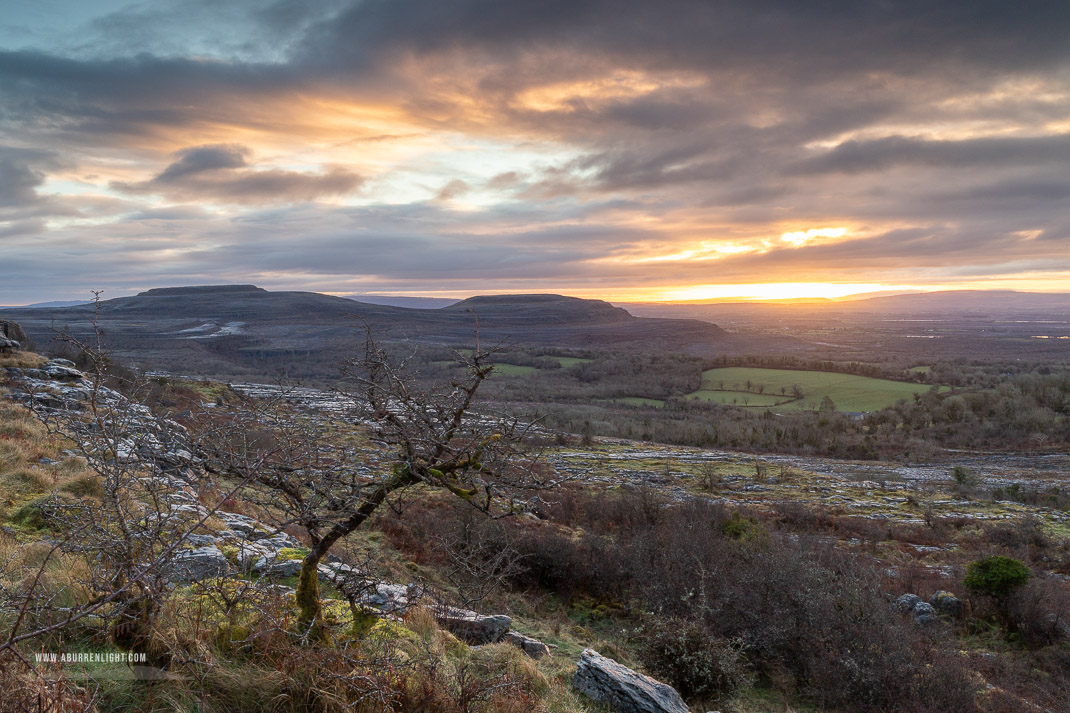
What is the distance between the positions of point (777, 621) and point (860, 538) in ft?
36.3

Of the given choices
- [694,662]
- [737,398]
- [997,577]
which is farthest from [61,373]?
[737,398]

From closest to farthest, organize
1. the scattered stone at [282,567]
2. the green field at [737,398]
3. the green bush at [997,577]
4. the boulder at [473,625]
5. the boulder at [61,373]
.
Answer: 1. the scattered stone at [282,567]
2. the boulder at [473,625]
3. the green bush at [997,577]
4. the boulder at [61,373]
5. the green field at [737,398]

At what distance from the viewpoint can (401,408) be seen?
451 cm

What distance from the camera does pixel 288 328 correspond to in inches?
5212

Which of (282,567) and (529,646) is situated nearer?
(282,567)

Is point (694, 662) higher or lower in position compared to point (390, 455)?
lower

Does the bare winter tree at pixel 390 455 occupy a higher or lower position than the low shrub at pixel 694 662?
higher

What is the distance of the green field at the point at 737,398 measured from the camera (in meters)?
68.4

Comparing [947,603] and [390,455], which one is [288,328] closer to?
[947,603]

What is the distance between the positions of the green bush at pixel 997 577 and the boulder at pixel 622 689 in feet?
31.9

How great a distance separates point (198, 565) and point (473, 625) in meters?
3.53

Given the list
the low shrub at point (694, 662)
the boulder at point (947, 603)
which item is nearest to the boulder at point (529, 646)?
the low shrub at point (694, 662)

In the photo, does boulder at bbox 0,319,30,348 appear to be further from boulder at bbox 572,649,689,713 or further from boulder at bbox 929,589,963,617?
boulder at bbox 929,589,963,617

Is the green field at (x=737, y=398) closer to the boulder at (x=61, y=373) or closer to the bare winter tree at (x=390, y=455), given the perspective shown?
the boulder at (x=61, y=373)
